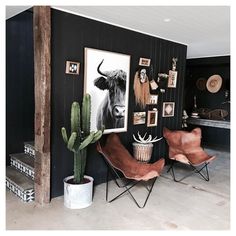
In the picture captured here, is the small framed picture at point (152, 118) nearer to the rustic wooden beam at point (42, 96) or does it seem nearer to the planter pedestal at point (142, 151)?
the planter pedestal at point (142, 151)

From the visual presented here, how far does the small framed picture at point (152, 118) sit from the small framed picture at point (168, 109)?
27 centimetres

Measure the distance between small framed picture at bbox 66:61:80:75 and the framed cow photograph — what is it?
0.47 ft

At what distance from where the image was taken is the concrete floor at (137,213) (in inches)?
104

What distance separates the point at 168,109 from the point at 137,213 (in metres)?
2.49

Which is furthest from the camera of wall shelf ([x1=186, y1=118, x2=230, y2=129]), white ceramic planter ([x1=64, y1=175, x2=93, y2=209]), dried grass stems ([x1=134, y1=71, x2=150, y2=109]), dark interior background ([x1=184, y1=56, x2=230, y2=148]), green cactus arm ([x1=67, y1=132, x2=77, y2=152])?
dark interior background ([x1=184, y1=56, x2=230, y2=148])

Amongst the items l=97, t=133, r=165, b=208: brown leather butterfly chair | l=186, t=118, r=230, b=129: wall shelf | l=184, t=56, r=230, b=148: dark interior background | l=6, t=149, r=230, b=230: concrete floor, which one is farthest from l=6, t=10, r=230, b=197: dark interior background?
l=184, t=56, r=230, b=148: dark interior background

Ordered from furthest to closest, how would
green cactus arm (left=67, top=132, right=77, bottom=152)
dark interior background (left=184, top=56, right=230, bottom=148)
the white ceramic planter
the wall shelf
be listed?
dark interior background (left=184, top=56, right=230, bottom=148)
the wall shelf
the white ceramic planter
green cactus arm (left=67, top=132, right=77, bottom=152)

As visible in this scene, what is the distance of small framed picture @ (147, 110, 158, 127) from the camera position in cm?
452

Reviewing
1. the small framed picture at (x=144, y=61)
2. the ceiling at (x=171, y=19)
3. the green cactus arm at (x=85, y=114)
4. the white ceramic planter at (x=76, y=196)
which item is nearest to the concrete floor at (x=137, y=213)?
the white ceramic planter at (x=76, y=196)

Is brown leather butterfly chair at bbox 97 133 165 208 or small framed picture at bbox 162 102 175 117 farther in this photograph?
small framed picture at bbox 162 102 175 117

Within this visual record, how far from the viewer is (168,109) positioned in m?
4.94

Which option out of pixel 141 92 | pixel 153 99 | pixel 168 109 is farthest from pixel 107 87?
pixel 168 109

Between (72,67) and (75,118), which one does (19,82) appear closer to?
(72,67)

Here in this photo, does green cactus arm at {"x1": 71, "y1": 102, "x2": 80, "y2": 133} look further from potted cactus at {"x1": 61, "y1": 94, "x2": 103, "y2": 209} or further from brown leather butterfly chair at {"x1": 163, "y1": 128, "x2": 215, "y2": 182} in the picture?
brown leather butterfly chair at {"x1": 163, "y1": 128, "x2": 215, "y2": 182}
